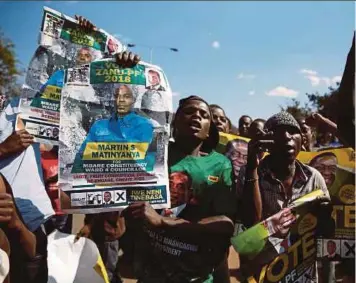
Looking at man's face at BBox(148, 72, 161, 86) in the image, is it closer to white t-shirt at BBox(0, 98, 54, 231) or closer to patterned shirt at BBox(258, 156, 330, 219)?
patterned shirt at BBox(258, 156, 330, 219)

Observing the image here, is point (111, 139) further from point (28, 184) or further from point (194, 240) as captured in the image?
point (194, 240)

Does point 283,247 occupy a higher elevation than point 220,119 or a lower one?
lower

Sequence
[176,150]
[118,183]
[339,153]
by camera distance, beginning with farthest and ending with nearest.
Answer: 1. [339,153]
2. [176,150]
3. [118,183]

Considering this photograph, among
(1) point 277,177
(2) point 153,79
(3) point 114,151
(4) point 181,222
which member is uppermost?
(2) point 153,79

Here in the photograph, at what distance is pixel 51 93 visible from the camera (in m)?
2.53

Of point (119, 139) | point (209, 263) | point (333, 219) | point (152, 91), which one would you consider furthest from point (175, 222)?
point (333, 219)

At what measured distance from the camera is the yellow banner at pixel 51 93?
2.52 meters

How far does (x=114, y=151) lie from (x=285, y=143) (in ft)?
3.23

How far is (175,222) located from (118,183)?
1.24ft

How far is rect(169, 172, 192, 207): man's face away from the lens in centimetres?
225

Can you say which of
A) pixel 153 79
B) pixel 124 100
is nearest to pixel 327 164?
pixel 153 79

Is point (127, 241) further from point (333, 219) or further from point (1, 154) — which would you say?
point (333, 219)

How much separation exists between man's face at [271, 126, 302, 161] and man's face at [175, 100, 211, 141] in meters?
0.41

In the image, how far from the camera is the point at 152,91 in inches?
86.7
